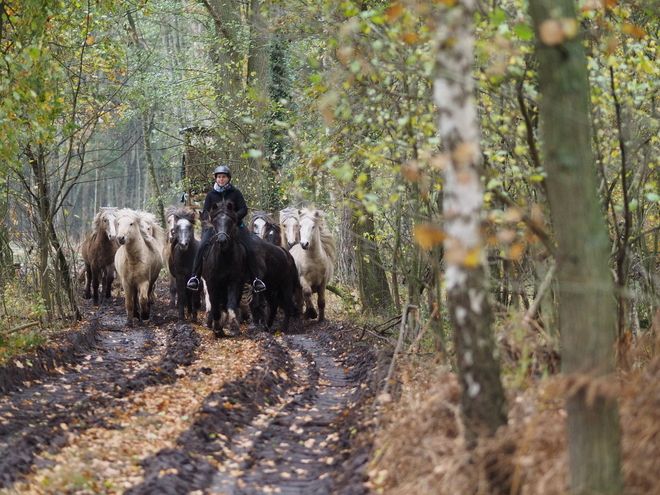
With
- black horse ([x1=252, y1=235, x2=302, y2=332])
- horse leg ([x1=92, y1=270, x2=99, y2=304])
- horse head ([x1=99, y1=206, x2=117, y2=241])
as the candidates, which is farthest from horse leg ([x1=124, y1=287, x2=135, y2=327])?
horse leg ([x1=92, y1=270, x2=99, y2=304])

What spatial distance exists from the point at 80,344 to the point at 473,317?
9558 millimetres

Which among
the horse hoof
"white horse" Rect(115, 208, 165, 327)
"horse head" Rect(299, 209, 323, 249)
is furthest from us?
the horse hoof

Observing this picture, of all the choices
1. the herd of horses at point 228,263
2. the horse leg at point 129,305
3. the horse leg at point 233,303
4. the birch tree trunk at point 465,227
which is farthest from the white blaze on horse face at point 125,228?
the birch tree trunk at point 465,227

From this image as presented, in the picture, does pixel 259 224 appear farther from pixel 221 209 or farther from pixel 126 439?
pixel 126 439

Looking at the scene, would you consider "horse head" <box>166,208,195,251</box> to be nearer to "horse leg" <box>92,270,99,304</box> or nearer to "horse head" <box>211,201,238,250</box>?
"horse head" <box>211,201,238,250</box>

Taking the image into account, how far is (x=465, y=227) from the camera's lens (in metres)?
4.28

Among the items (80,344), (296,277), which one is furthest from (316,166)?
(296,277)

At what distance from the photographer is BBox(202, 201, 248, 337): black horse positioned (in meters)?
14.0

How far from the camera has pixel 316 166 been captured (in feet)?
32.7

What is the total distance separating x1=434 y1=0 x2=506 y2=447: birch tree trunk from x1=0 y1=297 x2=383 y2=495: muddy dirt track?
4.37 ft

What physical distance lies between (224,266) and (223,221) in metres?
0.98

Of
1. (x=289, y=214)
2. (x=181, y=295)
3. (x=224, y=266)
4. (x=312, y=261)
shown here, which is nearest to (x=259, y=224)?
(x=289, y=214)

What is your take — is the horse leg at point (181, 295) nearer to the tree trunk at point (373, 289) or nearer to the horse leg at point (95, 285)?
the tree trunk at point (373, 289)

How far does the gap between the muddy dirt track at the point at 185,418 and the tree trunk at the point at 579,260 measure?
188 cm
